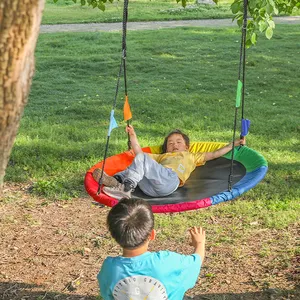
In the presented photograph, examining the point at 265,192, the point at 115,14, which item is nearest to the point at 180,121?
the point at 265,192

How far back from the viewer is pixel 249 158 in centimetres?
453

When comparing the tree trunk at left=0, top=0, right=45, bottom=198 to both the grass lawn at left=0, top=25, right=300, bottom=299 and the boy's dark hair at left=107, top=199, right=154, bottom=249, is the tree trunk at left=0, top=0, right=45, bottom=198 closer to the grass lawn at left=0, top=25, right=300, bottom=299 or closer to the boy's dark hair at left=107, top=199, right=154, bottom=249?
the boy's dark hair at left=107, top=199, right=154, bottom=249

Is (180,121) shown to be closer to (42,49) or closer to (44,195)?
(44,195)

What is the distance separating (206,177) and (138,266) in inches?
88.5

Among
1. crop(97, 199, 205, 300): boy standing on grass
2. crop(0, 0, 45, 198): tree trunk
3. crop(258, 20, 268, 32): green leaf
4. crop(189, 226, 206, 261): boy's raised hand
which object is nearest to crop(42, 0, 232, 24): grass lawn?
crop(258, 20, 268, 32): green leaf

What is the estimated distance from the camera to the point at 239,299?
367cm

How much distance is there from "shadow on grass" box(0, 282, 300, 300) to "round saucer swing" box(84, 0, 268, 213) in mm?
599

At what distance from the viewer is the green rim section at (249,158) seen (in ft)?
14.3

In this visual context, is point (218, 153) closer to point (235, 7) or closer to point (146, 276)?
point (235, 7)

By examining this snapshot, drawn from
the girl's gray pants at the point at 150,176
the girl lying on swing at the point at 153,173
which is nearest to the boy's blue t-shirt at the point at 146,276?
the girl lying on swing at the point at 153,173

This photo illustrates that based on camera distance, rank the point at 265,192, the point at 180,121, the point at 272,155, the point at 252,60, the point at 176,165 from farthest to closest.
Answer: the point at 252,60 → the point at 180,121 → the point at 272,155 → the point at 265,192 → the point at 176,165

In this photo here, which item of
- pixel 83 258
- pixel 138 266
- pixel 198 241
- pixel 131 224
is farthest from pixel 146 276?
pixel 83 258

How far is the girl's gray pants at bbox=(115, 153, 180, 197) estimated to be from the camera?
4.29m

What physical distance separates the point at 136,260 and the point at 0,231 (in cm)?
256
